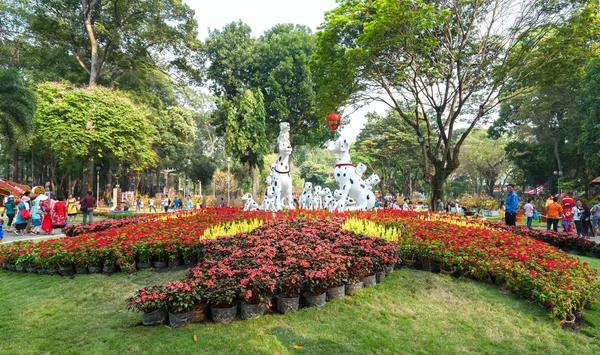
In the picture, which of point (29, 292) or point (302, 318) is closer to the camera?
point (302, 318)

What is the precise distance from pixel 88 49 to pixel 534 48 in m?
25.1

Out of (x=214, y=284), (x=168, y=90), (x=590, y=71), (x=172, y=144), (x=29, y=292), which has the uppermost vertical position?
(x=168, y=90)

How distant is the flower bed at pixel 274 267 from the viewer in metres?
3.75

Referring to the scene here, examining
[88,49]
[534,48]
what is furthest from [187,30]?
[534,48]

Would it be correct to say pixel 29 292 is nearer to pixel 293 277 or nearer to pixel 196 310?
pixel 196 310

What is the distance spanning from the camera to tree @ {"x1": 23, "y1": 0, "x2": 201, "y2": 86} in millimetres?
20781

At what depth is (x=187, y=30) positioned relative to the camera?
907 inches

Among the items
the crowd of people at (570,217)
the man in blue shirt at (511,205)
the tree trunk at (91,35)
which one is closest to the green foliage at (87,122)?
the tree trunk at (91,35)

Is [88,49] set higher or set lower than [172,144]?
higher

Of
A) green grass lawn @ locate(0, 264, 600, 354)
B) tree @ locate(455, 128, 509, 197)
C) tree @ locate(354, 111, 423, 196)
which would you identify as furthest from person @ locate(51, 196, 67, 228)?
tree @ locate(455, 128, 509, 197)

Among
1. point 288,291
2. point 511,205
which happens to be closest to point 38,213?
point 288,291

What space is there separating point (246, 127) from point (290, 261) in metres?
19.1

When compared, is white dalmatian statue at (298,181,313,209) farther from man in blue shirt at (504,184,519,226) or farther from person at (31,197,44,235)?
person at (31,197,44,235)

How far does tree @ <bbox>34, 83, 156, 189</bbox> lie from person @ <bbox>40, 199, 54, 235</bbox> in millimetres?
7754
